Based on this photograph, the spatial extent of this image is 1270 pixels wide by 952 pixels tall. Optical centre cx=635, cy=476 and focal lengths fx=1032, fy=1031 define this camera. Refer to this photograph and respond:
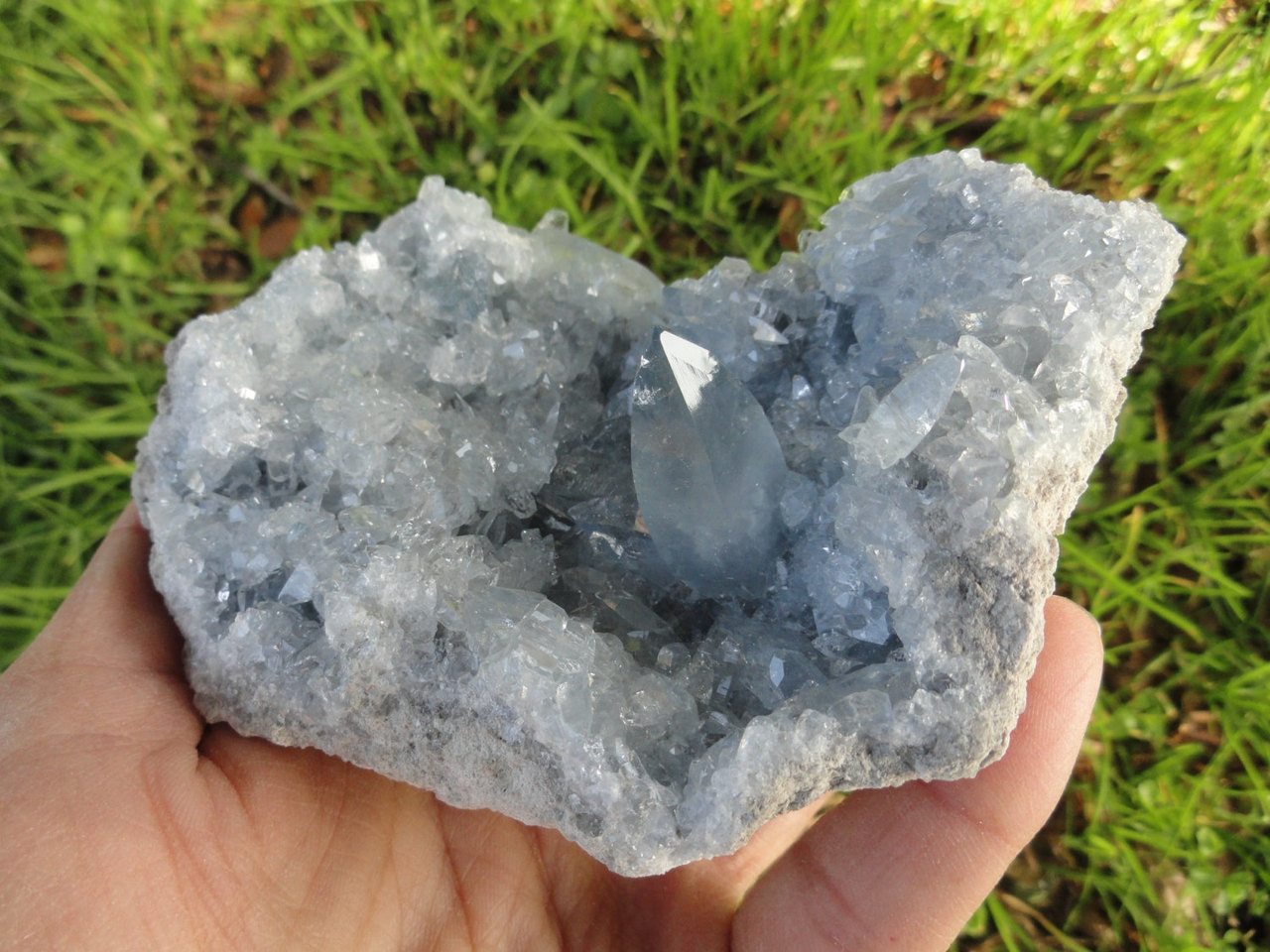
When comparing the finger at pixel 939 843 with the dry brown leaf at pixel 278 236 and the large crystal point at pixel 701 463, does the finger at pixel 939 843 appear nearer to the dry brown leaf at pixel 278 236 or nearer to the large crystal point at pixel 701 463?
the large crystal point at pixel 701 463

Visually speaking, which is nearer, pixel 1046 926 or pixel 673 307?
pixel 673 307

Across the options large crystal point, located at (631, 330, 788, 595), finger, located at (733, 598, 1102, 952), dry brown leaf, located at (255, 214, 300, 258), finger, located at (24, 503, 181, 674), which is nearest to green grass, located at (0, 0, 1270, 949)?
dry brown leaf, located at (255, 214, 300, 258)

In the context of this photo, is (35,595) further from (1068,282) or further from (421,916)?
(1068,282)

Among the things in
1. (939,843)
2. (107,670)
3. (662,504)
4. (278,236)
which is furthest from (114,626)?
(278,236)

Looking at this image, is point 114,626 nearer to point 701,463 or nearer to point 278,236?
point 701,463

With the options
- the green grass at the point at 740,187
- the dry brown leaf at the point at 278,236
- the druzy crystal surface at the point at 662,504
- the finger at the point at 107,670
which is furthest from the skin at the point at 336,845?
the dry brown leaf at the point at 278,236

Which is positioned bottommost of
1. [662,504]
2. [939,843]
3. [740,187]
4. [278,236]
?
[939,843]

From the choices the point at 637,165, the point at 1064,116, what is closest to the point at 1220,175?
the point at 1064,116
